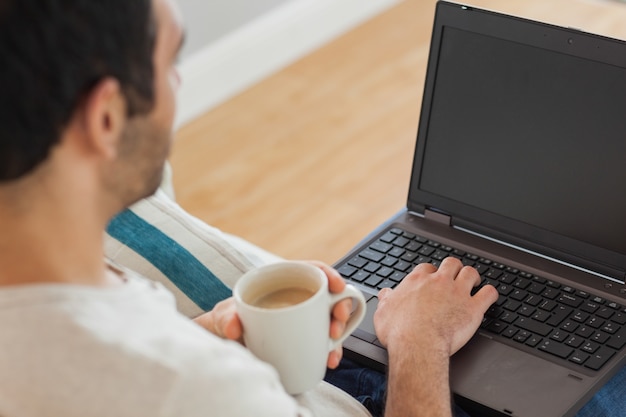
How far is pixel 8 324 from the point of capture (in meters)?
0.83

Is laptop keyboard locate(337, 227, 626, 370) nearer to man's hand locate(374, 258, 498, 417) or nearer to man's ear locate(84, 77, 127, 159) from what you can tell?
man's hand locate(374, 258, 498, 417)

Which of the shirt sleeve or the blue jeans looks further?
the blue jeans

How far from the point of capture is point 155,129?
89 cm

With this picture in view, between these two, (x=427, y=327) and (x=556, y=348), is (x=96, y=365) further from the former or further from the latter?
(x=556, y=348)

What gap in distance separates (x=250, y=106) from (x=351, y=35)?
2.01 ft

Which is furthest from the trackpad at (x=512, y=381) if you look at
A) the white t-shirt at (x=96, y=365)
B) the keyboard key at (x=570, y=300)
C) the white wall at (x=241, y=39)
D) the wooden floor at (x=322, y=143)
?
the white wall at (x=241, y=39)

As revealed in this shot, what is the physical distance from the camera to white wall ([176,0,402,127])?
3156 mm

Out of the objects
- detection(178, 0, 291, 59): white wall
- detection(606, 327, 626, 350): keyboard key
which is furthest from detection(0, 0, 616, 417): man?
detection(178, 0, 291, 59): white wall

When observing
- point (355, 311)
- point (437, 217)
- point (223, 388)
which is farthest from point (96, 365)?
point (437, 217)

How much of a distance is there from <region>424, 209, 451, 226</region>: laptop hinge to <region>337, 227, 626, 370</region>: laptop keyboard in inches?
1.9

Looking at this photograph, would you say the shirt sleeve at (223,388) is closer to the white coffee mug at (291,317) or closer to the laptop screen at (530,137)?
the white coffee mug at (291,317)

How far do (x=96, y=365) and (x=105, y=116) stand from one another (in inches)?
8.2

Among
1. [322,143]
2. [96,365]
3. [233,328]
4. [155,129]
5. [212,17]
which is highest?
[155,129]

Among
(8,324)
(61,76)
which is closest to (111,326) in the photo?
(8,324)
